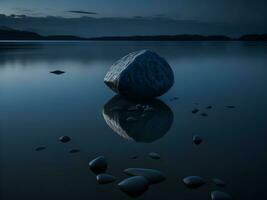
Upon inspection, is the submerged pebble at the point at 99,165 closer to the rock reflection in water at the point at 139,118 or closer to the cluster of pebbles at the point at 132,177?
the cluster of pebbles at the point at 132,177

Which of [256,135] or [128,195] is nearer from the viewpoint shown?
[128,195]

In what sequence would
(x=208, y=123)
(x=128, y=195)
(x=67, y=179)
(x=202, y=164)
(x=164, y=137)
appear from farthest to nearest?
(x=208, y=123) < (x=164, y=137) < (x=202, y=164) < (x=67, y=179) < (x=128, y=195)

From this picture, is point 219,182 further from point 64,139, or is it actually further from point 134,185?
point 64,139

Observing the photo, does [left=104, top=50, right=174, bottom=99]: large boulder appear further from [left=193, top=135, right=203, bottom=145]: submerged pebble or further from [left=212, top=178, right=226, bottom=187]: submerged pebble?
[left=212, top=178, right=226, bottom=187]: submerged pebble

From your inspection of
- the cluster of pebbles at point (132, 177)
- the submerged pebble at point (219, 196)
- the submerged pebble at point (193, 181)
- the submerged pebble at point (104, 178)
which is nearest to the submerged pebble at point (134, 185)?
the cluster of pebbles at point (132, 177)

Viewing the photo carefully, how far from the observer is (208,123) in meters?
4.67

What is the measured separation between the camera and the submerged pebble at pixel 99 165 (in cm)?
293

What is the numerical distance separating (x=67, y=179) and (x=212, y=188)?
4.62 ft

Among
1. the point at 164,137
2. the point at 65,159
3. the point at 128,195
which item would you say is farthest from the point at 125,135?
the point at 128,195

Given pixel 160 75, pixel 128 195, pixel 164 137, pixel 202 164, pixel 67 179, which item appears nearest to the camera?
Result: pixel 128 195

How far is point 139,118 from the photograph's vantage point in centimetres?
489

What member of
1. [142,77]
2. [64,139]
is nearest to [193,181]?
[64,139]

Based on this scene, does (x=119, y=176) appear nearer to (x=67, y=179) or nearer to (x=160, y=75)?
(x=67, y=179)

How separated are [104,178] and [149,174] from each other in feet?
1.47
